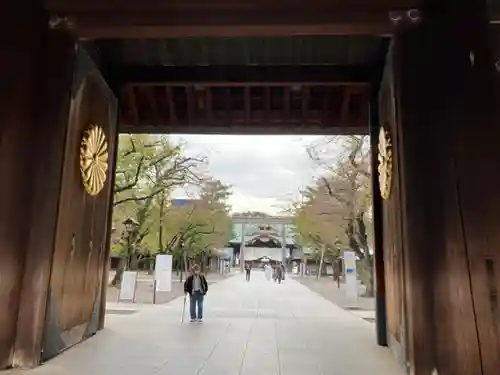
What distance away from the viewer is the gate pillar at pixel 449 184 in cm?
423

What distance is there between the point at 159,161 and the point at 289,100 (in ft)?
30.8

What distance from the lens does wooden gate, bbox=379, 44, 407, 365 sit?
17.5ft

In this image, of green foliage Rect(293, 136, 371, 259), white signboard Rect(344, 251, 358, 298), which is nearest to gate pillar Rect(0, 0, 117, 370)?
green foliage Rect(293, 136, 371, 259)

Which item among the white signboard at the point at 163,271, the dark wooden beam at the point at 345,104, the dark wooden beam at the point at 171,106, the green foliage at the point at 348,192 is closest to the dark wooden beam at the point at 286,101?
the dark wooden beam at the point at 345,104

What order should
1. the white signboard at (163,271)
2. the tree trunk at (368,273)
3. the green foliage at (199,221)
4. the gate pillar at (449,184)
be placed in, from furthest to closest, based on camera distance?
the green foliage at (199,221)
the tree trunk at (368,273)
the white signboard at (163,271)
the gate pillar at (449,184)

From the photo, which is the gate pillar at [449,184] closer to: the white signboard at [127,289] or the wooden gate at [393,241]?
the wooden gate at [393,241]

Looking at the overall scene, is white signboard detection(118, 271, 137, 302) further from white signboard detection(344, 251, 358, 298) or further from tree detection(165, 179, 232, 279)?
tree detection(165, 179, 232, 279)

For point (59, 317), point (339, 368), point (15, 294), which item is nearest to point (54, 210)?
point (15, 294)

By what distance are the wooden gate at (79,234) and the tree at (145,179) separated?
7393 millimetres

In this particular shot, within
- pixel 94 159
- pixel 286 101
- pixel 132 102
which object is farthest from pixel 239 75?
pixel 94 159

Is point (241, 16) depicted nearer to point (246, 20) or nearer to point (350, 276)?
point (246, 20)

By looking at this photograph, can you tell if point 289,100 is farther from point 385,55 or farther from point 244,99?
point 385,55

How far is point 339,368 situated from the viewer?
519 centimetres

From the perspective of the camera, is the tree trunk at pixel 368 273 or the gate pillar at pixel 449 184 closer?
the gate pillar at pixel 449 184
